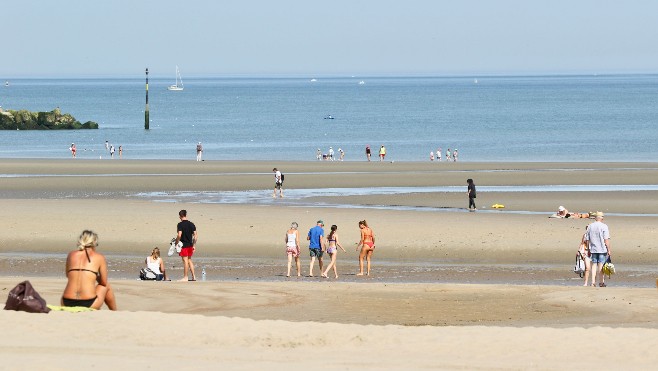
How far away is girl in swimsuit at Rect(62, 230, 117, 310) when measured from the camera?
1295 centimetres

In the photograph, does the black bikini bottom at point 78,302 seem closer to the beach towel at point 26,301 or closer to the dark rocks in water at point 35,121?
the beach towel at point 26,301

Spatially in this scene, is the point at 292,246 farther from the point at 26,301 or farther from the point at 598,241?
the point at 26,301

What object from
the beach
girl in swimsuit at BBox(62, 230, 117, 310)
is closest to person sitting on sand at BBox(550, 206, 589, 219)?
the beach

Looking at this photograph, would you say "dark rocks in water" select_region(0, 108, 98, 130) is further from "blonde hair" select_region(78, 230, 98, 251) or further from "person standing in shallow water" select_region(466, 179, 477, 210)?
"blonde hair" select_region(78, 230, 98, 251)

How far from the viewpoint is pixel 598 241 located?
20734mm

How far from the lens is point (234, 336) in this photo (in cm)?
1346

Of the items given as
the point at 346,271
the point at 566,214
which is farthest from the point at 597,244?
the point at 566,214

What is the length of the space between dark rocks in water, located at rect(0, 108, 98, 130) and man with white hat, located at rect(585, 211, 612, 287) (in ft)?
289

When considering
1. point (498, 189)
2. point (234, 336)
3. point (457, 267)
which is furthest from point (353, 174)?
point (234, 336)

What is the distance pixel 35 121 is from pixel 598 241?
296 ft

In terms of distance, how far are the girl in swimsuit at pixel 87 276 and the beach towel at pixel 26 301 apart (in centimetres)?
28

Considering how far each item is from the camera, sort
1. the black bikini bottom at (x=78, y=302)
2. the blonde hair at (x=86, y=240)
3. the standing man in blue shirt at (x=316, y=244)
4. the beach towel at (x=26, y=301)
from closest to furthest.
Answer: the blonde hair at (x=86, y=240), the black bikini bottom at (x=78, y=302), the beach towel at (x=26, y=301), the standing man in blue shirt at (x=316, y=244)

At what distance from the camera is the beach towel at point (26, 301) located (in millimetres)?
13572

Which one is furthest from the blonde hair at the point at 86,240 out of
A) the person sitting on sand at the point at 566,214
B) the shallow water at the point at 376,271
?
the person sitting on sand at the point at 566,214
